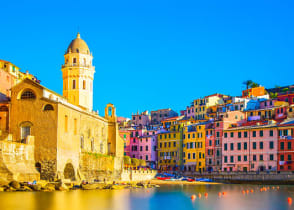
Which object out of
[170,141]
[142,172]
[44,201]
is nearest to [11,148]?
[44,201]

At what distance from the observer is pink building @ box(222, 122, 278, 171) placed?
82875 mm

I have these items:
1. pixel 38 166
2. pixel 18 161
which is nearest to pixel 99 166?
pixel 38 166

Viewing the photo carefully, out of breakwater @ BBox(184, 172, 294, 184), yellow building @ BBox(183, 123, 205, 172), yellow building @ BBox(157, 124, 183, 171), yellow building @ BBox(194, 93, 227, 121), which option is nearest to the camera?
breakwater @ BBox(184, 172, 294, 184)

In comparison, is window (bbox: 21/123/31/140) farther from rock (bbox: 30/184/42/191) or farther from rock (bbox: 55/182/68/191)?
rock (bbox: 30/184/42/191)

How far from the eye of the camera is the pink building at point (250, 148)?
82875 millimetres

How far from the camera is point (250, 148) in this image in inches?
3381

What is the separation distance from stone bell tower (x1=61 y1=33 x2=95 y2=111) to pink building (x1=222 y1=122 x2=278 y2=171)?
27.2 meters

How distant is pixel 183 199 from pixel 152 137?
58305 millimetres

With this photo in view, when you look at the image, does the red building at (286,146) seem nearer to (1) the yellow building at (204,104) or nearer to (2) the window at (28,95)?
(1) the yellow building at (204,104)

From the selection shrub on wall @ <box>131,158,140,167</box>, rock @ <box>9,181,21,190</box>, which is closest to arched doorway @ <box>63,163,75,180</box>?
rock @ <box>9,181,21,190</box>

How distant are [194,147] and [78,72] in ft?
89.9

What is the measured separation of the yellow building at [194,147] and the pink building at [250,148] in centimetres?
675

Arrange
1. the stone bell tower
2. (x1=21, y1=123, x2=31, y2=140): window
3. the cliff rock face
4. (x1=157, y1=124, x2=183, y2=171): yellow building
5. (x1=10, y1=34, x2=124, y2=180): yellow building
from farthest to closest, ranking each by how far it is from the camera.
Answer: (x1=157, y1=124, x2=183, y2=171): yellow building → the stone bell tower → (x1=21, y1=123, x2=31, y2=140): window → (x1=10, y1=34, x2=124, y2=180): yellow building → the cliff rock face

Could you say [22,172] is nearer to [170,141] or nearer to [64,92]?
[64,92]
